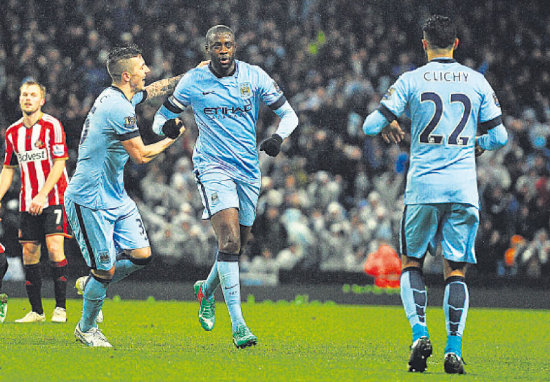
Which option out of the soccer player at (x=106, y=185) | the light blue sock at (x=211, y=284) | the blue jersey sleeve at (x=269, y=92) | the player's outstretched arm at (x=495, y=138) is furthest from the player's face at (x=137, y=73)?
the player's outstretched arm at (x=495, y=138)

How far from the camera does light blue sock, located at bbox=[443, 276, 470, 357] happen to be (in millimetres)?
6309

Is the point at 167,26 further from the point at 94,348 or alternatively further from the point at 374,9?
the point at 94,348

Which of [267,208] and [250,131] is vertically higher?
[250,131]

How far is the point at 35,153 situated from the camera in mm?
10539

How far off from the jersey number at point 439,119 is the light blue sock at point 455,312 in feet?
3.15

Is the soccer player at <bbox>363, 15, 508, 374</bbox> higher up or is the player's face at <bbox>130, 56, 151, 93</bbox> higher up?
the player's face at <bbox>130, 56, 151, 93</bbox>

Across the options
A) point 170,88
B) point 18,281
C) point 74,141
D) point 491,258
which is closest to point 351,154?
point 491,258

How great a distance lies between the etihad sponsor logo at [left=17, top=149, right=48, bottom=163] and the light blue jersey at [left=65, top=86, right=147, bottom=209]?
9.35ft

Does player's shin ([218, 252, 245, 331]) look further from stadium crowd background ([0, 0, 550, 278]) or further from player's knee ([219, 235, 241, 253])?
stadium crowd background ([0, 0, 550, 278])

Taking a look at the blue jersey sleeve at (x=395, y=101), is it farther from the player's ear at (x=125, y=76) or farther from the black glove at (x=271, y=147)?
the player's ear at (x=125, y=76)

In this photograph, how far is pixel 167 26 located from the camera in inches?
878

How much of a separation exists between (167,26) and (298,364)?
1683 centimetres

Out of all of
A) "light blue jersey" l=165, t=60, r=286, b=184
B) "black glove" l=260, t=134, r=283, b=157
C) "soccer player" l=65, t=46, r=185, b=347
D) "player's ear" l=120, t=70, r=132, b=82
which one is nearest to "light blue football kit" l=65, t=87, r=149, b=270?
"soccer player" l=65, t=46, r=185, b=347

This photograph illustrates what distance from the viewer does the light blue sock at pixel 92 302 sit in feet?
25.2
